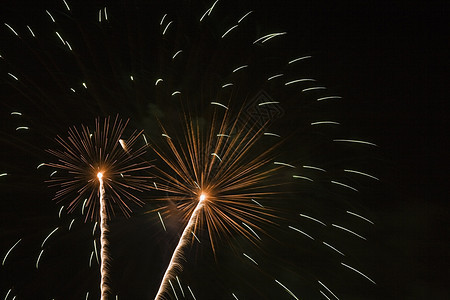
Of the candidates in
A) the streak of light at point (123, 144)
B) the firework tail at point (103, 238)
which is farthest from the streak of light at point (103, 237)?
the streak of light at point (123, 144)

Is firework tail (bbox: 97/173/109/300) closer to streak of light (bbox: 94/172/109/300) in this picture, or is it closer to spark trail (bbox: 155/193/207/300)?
streak of light (bbox: 94/172/109/300)

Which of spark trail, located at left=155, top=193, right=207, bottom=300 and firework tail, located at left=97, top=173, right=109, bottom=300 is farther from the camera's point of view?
firework tail, located at left=97, top=173, right=109, bottom=300

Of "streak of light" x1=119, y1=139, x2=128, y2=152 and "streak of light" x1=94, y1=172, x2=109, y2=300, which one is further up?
"streak of light" x1=119, y1=139, x2=128, y2=152

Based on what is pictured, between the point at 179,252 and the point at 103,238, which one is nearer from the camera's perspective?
the point at 179,252

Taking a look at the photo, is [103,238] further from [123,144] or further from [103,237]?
[123,144]

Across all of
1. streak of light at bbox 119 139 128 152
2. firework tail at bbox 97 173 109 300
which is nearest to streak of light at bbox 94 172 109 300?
firework tail at bbox 97 173 109 300

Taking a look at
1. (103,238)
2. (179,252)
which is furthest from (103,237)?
(179,252)

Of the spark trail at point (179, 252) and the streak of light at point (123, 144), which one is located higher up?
the streak of light at point (123, 144)

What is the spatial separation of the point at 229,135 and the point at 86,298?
331 centimetres

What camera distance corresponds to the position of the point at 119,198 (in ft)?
19.4

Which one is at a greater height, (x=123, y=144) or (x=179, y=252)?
Result: (x=123, y=144)

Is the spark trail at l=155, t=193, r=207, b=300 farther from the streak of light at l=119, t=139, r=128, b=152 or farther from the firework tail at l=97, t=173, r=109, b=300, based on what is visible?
the streak of light at l=119, t=139, r=128, b=152

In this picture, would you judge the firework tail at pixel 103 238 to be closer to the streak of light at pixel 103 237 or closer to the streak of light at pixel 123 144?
the streak of light at pixel 103 237

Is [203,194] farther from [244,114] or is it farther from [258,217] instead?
[244,114]
